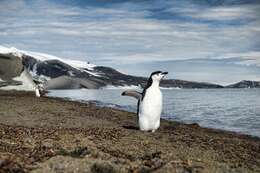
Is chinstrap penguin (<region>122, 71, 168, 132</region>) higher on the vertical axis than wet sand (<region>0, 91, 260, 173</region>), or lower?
higher

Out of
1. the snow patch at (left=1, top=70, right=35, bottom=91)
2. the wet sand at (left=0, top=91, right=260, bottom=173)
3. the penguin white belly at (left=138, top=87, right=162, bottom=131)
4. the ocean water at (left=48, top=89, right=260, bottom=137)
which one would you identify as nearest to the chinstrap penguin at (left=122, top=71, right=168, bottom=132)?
the penguin white belly at (left=138, top=87, right=162, bottom=131)

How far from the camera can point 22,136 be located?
10945 mm

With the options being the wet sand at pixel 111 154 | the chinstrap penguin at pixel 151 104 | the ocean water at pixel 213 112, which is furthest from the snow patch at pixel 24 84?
the wet sand at pixel 111 154

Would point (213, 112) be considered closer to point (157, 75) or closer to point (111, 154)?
point (157, 75)

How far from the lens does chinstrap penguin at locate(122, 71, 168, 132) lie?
15.1 m

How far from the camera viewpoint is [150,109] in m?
15.3

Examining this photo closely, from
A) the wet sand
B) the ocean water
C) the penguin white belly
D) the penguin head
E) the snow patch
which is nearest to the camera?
the wet sand

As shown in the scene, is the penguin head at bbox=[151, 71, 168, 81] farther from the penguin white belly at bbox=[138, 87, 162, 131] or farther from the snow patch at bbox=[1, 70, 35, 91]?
the snow patch at bbox=[1, 70, 35, 91]

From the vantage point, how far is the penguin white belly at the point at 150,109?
49.7 ft

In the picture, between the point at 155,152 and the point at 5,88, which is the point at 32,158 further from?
the point at 5,88

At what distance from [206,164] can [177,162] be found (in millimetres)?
761

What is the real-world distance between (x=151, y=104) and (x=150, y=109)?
0.21 metres

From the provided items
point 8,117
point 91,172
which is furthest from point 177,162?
point 8,117

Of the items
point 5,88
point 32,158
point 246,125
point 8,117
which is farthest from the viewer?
point 5,88
